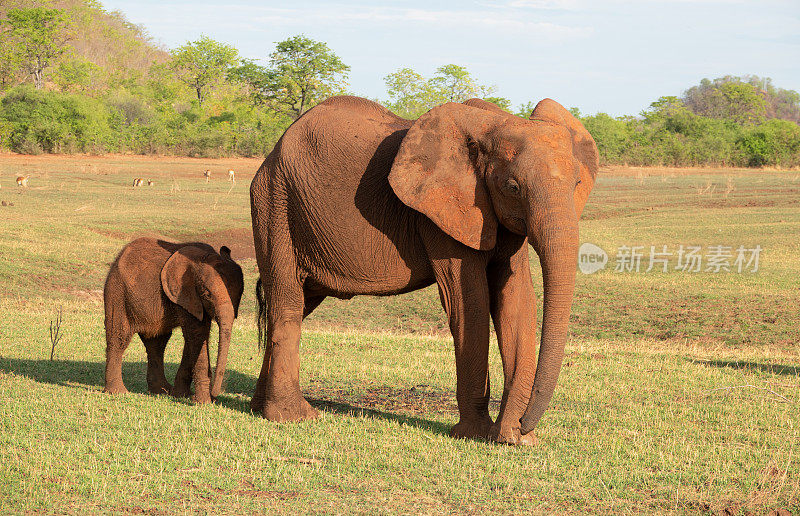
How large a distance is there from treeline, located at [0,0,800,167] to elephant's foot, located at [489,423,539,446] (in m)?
53.0

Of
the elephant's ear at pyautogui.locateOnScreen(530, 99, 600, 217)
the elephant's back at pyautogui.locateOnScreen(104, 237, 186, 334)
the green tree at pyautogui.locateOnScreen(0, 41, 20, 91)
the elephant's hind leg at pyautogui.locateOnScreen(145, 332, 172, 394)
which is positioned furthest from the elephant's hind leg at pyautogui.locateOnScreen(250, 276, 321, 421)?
the green tree at pyautogui.locateOnScreen(0, 41, 20, 91)

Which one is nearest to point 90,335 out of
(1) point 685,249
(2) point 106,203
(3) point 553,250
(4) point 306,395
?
(4) point 306,395

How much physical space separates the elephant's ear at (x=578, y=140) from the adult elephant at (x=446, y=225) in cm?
1

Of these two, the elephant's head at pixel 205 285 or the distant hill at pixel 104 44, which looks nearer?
the elephant's head at pixel 205 285

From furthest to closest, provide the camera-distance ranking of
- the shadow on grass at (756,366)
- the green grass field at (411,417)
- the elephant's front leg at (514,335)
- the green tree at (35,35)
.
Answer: the green tree at (35,35) < the shadow on grass at (756,366) < the elephant's front leg at (514,335) < the green grass field at (411,417)

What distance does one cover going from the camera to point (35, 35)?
249 ft

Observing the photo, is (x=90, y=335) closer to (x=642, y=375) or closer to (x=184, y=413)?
(x=184, y=413)

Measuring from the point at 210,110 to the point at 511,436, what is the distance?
82009 mm

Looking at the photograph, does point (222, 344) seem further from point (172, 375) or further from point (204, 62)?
point (204, 62)

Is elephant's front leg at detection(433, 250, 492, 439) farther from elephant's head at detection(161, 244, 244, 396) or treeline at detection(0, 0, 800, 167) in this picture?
treeline at detection(0, 0, 800, 167)

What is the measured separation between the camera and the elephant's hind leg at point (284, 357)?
795cm

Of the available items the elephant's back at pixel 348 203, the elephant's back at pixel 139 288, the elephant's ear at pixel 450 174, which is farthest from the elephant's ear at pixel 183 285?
the elephant's ear at pixel 450 174

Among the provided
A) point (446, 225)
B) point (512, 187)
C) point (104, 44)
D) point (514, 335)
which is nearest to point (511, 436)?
point (514, 335)

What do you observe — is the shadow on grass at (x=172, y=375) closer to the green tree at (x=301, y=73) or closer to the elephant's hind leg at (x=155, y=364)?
the elephant's hind leg at (x=155, y=364)
